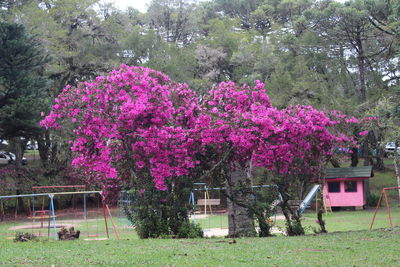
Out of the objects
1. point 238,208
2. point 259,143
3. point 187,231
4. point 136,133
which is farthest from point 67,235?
point 259,143

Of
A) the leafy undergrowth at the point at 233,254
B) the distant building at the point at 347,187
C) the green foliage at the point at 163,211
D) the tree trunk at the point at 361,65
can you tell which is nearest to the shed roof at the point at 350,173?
the distant building at the point at 347,187

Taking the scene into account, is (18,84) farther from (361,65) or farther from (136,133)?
(361,65)

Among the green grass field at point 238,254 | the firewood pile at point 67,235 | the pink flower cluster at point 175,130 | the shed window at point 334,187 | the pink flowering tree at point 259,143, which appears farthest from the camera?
the shed window at point 334,187

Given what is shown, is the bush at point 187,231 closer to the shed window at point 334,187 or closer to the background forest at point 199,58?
the background forest at point 199,58

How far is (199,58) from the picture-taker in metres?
33.8

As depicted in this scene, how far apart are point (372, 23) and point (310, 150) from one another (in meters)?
18.0

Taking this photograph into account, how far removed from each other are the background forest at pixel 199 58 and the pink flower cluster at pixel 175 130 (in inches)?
478

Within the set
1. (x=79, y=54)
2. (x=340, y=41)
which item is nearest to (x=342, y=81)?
(x=340, y=41)

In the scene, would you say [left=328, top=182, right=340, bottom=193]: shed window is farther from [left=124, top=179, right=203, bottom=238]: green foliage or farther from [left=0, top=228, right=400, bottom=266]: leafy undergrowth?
[left=0, top=228, right=400, bottom=266]: leafy undergrowth

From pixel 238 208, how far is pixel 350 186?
52.4 ft

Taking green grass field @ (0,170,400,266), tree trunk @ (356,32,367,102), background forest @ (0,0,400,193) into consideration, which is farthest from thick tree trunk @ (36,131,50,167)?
green grass field @ (0,170,400,266)

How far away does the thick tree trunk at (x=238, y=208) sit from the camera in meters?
12.9

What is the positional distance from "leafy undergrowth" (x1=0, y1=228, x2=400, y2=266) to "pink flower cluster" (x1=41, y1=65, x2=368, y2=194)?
105 inches

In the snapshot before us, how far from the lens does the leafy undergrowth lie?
7.65 meters
